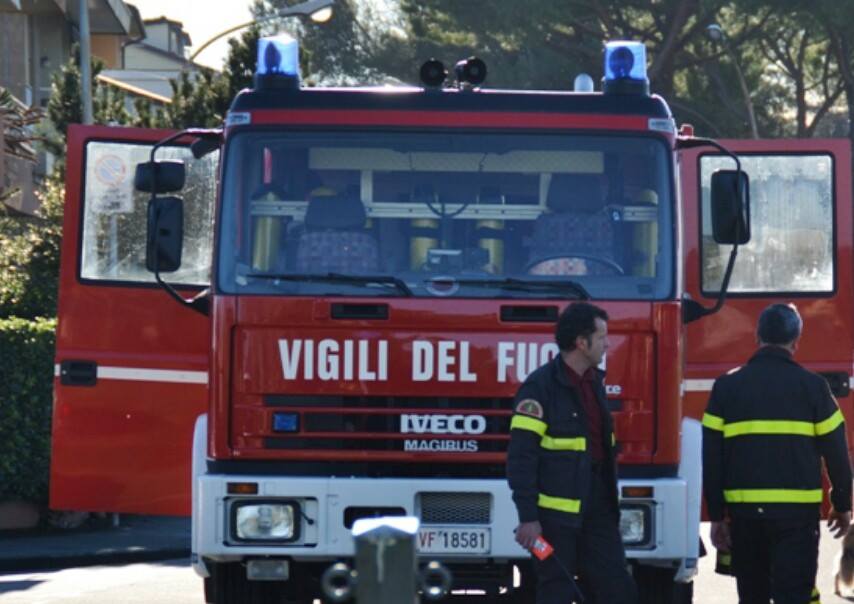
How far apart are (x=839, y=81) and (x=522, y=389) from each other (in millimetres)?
35009

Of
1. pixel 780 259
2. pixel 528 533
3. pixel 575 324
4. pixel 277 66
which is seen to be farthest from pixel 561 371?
pixel 780 259

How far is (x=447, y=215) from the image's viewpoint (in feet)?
29.3

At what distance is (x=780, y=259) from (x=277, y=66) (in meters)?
2.84

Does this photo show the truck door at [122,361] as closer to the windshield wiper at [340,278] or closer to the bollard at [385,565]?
the windshield wiper at [340,278]

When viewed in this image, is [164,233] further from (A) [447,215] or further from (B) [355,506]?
(B) [355,506]

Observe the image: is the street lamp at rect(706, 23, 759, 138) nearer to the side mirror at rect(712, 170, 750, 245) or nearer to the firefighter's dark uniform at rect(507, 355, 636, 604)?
the side mirror at rect(712, 170, 750, 245)

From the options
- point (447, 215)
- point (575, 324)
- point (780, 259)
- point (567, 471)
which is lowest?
point (567, 471)

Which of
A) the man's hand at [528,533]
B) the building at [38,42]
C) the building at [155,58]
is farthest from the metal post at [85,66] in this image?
the building at [155,58]

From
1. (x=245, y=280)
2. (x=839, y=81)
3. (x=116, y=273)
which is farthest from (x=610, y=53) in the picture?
(x=839, y=81)

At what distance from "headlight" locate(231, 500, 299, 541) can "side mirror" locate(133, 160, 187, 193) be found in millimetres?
1523

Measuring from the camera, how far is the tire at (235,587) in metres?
9.16

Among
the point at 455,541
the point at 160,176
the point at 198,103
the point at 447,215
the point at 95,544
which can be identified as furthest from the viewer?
the point at 198,103

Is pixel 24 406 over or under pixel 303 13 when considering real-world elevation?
under

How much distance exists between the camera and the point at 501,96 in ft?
29.8
